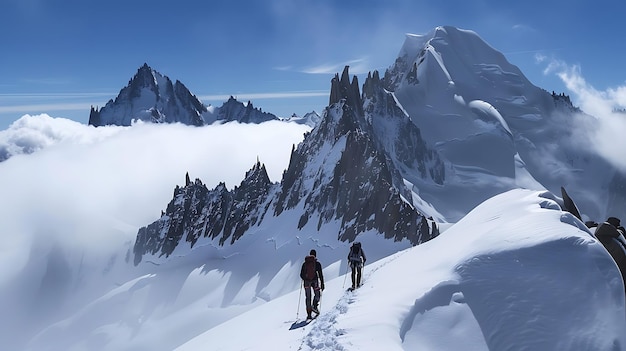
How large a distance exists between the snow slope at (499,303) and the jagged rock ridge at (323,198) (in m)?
90.2

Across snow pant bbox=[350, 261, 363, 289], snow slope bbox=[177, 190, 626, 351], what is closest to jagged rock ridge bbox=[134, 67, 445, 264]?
snow pant bbox=[350, 261, 363, 289]

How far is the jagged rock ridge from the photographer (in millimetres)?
116438

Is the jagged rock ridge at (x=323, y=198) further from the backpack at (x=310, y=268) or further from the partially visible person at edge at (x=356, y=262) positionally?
Answer: the backpack at (x=310, y=268)

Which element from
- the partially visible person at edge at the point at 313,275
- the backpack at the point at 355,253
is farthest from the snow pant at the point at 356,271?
the partially visible person at edge at the point at 313,275

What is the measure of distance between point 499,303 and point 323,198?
387ft

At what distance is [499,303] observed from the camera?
1544cm

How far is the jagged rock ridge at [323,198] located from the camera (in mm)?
116438

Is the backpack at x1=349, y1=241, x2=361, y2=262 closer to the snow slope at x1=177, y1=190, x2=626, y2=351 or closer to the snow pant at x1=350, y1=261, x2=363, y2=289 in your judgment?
the snow pant at x1=350, y1=261, x2=363, y2=289

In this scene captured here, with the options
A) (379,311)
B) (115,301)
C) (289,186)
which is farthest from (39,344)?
(379,311)

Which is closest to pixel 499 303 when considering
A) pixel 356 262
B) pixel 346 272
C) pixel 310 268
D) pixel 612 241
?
pixel 310 268

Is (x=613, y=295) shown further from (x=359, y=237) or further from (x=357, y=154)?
(x=357, y=154)

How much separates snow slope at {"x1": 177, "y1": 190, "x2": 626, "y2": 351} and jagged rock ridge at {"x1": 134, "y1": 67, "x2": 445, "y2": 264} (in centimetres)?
9020

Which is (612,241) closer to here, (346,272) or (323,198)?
(346,272)

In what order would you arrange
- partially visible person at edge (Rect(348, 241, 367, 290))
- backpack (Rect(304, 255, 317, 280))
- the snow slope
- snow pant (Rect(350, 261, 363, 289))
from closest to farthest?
1. the snow slope
2. backpack (Rect(304, 255, 317, 280))
3. snow pant (Rect(350, 261, 363, 289))
4. partially visible person at edge (Rect(348, 241, 367, 290))
